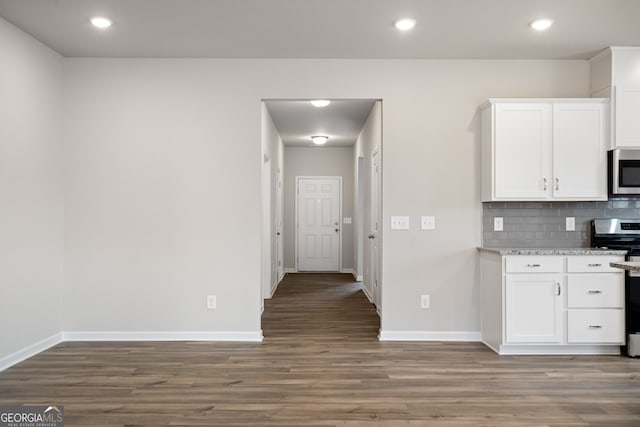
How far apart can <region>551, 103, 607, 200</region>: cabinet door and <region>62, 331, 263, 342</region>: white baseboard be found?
2.98m

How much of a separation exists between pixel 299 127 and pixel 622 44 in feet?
14.5

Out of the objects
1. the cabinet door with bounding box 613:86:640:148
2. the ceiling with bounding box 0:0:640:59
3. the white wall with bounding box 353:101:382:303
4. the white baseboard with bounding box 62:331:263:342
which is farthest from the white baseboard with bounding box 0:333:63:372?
the cabinet door with bounding box 613:86:640:148

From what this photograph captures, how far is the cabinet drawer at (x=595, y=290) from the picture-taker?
12.4ft

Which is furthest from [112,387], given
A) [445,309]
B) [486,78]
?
[486,78]

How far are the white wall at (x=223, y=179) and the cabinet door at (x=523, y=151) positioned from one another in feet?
1.02

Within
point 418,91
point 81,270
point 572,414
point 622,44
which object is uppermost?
point 622,44

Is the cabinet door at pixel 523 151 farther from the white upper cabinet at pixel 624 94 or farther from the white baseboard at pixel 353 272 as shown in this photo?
the white baseboard at pixel 353 272

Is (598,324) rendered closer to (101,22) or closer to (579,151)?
(579,151)

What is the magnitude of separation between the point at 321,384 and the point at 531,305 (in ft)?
6.07

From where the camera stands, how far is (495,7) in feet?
10.5

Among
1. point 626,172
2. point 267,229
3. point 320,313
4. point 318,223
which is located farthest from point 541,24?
point 318,223

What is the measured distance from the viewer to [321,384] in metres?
3.17

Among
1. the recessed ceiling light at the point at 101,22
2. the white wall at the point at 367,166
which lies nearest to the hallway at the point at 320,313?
the white wall at the point at 367,166

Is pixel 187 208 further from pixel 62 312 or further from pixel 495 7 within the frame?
pixel 495 7
